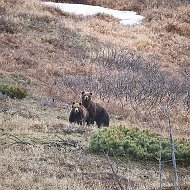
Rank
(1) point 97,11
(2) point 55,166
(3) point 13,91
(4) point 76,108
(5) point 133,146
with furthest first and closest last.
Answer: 1. (1) point 97,11
2. (3) point 13,91
3. (4) point 76,108
4. (5) point 133,146
5. (2) point 55,166

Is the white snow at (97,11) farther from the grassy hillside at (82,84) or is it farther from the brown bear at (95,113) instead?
the brown bear at (95,113)

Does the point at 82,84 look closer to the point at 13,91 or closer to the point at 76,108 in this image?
the point at 13,91

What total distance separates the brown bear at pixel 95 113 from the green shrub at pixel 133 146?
3808 mm

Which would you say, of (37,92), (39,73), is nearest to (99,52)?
(39,73)

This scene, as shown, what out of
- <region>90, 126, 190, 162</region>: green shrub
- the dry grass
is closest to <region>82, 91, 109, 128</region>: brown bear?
the dry grass

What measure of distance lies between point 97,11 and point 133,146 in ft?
100

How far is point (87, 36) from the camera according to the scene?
31766mm

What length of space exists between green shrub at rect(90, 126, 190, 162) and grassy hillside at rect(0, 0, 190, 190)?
0.19 metres

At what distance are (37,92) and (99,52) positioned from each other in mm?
10695

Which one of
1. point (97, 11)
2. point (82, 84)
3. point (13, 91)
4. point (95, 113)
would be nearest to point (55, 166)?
point (95, 113)

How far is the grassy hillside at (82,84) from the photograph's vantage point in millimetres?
8609

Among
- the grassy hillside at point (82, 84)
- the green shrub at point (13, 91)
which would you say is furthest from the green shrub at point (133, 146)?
the green shrub at point (13, 91)

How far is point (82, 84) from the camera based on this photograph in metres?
20.2

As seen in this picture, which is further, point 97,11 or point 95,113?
point 97,11
